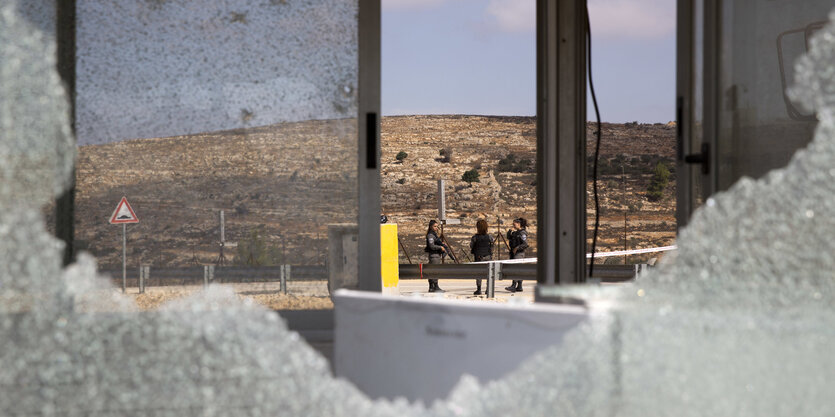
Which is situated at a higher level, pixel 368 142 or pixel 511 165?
pixel 511 165

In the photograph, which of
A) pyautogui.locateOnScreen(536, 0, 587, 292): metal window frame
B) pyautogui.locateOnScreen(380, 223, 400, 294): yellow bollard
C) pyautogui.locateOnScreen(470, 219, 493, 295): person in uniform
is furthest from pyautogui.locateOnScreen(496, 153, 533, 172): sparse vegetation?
pyautogui.locateOnScreen(536, 0, 587, 292): metal window frame

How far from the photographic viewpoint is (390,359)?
1.64 metres

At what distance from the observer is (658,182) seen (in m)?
34.4

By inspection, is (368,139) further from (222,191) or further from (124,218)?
(124,218)

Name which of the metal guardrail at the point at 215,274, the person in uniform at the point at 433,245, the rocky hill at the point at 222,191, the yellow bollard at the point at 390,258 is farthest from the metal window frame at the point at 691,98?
the person in uniform at the point at 433,245

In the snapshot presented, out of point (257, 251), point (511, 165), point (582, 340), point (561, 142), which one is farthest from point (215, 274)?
point (511, 165)

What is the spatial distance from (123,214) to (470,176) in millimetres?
35627

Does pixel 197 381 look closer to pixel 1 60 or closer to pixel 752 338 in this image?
pixel 1 60

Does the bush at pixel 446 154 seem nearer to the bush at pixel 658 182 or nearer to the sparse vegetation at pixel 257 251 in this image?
the bush at pixel 658 182

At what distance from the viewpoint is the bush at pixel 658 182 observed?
33719mm

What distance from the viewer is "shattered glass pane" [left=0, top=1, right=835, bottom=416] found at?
4.49ft

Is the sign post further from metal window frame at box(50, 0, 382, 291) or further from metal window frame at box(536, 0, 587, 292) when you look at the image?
metal window frame at box(536, 0, 587, 292)

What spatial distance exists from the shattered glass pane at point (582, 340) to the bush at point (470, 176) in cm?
3683

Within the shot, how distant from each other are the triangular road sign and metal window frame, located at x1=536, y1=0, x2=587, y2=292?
1.67m
